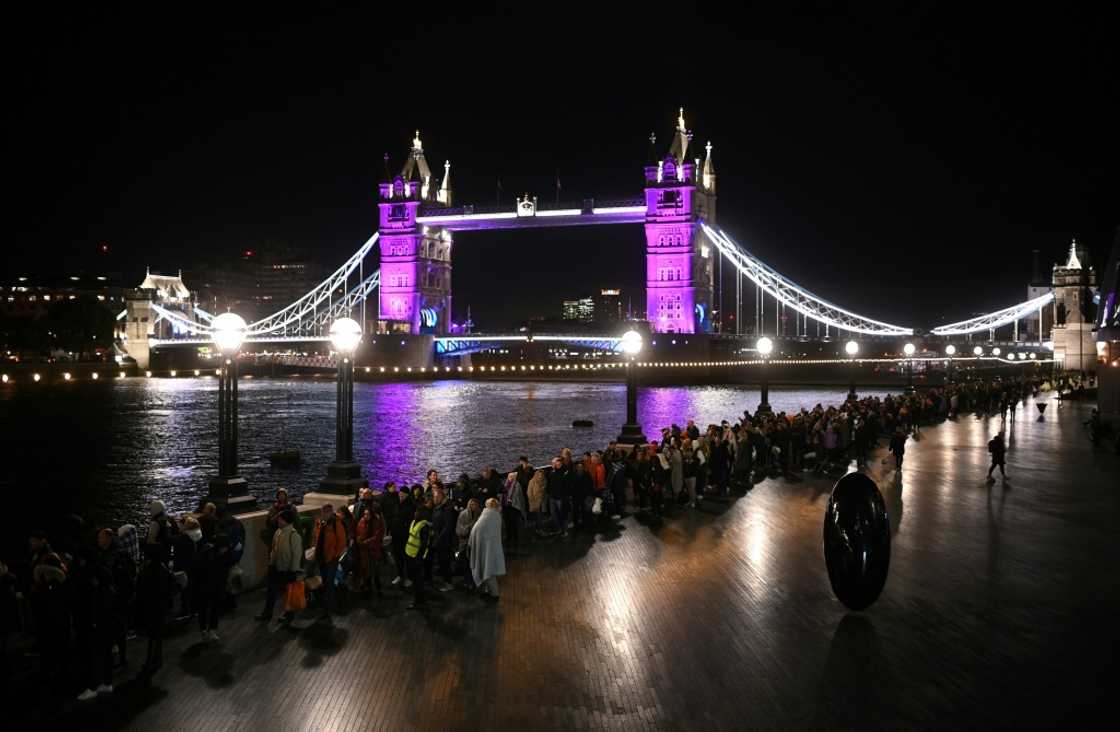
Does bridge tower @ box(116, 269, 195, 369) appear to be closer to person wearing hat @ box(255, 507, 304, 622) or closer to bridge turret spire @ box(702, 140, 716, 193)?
bridge turret spire @ box(702, 140, 716, 193)

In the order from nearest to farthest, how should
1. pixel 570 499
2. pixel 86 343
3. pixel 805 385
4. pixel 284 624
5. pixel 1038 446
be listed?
Result: pixel 284 624 → pixel 570 499 → pixel 1038 446 → pixel 805 385 → pixel 86 343

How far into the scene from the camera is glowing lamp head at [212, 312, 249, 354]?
12406mm

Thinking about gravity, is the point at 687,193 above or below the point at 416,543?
above

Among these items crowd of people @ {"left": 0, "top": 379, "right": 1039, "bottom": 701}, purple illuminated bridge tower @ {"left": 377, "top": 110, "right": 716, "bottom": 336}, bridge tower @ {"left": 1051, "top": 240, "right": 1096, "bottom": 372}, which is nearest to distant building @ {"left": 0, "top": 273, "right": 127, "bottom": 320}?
purple illuminated bridge tower @ {"left": 377, "top": 110, "right": 716, "bottom": 336}

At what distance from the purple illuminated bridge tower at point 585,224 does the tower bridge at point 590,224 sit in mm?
140

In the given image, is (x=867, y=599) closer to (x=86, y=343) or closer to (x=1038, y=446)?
(x=1038, y=446)

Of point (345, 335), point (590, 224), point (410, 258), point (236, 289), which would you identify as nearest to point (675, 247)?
point (590, 224)

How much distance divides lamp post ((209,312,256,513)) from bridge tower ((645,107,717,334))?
90.6 meters

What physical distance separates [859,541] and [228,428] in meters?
8.42

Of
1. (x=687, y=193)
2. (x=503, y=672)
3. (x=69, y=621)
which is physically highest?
(x=687, y=193)

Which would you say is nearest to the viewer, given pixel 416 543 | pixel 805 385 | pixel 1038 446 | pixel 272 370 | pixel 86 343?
Answer: pixel 416 543

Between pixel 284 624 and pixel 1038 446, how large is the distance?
23.6 meters

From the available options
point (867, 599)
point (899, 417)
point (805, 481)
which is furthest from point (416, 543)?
point (899, 417)

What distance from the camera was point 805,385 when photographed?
260 feet
